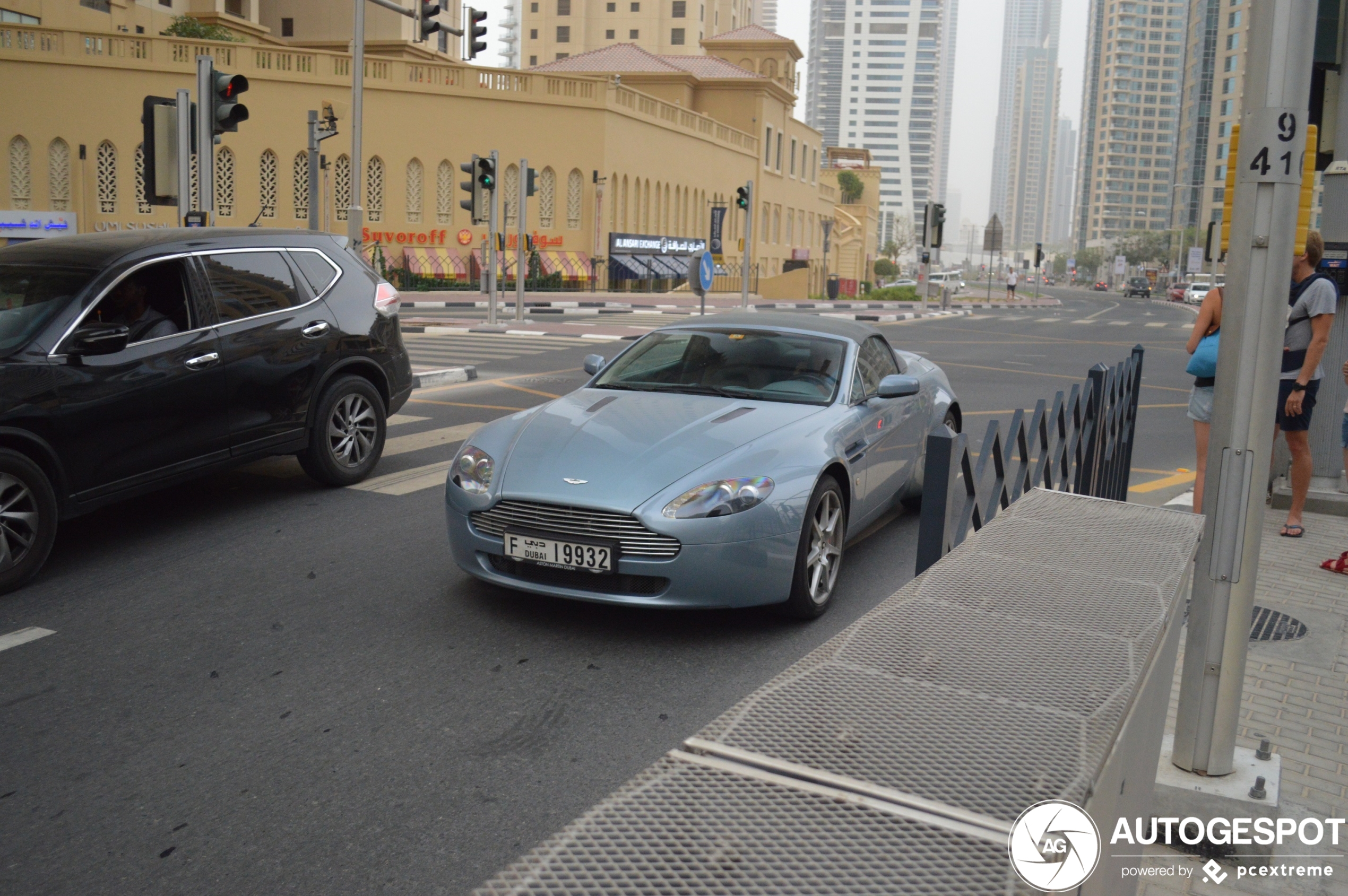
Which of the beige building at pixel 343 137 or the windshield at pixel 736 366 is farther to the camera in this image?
the beige building at pixel 343 137

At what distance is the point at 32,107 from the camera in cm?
4144

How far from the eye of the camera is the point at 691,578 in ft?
16.2

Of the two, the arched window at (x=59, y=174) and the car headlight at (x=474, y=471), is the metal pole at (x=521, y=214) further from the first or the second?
the arched window at (x=59, y=174)

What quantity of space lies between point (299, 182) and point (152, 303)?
134 feet

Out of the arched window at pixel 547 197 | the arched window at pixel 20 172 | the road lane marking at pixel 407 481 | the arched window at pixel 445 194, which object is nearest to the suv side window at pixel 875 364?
the road lane marking at pixel 407 481

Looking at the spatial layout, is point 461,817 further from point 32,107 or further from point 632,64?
point 632,64

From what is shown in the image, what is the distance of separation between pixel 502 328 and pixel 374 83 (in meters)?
26.0

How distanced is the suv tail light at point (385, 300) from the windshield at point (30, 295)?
233 centimetres

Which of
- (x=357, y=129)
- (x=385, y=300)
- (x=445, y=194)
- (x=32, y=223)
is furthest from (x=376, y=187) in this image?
(x=385, y=300)

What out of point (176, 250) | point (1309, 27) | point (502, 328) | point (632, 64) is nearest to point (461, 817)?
point (1309, 27)

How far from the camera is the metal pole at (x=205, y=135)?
10852 mm

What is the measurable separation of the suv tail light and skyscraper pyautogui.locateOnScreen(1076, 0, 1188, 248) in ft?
611

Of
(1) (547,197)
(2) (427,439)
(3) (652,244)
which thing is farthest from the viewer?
(3) (652,244)

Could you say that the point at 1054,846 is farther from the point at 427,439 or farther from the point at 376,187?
the point at 376,187
